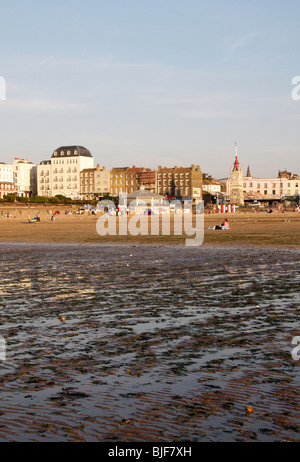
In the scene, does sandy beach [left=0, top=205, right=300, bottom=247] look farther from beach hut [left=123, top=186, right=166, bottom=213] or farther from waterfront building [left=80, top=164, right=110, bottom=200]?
waterfront building [left=80, top=164, right=110, bottom=200]

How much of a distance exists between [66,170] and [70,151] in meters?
7.05

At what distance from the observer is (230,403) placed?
666 cm

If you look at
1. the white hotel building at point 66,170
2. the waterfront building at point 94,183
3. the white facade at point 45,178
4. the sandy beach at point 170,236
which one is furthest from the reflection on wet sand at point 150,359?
the white facade at point 45,178

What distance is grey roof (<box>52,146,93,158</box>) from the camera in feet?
633

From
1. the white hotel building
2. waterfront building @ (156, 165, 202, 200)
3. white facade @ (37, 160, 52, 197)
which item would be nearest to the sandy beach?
waterfront building @ (156, 165, 202, 200)

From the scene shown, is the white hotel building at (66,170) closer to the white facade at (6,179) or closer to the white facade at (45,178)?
the white facade at (45,178)

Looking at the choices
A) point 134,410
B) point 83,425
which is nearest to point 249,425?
point 134,410

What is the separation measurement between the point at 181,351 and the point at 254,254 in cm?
1869

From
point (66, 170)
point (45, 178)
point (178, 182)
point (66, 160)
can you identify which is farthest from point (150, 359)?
point (45, 178)

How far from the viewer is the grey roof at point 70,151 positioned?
633ft

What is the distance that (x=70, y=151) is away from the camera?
194m

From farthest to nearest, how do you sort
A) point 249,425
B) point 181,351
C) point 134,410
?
point 181,351 → point 134,410 → point 249,425

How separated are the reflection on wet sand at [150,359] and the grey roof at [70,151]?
179m
